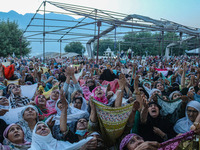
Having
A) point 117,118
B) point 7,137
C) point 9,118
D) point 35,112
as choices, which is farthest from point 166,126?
point 9,118

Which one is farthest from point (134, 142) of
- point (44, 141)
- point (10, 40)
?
point (10, 40)

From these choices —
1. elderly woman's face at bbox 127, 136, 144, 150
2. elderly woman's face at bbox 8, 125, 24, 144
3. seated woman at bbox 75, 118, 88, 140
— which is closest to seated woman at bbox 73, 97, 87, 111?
seated woman at bbox 75, 118, 88, 140

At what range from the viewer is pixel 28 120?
3.02m

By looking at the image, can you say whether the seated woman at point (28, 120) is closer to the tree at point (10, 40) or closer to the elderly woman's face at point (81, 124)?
the elderly woman's face at point (81, 124)

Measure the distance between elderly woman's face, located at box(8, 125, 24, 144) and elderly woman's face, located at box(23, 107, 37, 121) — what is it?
1.23 feet

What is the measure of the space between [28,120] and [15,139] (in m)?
0.50

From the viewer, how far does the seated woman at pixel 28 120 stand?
291 centimetres

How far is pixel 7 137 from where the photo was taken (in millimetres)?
2570

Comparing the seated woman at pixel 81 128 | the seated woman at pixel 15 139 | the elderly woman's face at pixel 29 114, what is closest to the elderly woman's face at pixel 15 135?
the seated woman at pixel 15 139

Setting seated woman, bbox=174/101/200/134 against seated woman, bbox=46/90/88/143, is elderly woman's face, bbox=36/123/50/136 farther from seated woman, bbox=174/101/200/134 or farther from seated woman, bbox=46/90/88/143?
seated woman, bbox=174/101/200/134

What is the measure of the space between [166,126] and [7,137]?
216cm

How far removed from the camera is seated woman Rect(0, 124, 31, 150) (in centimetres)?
250

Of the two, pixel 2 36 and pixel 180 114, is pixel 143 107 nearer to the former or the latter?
pixel 180 114

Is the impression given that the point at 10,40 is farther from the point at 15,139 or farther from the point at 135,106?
the point at 135,106
